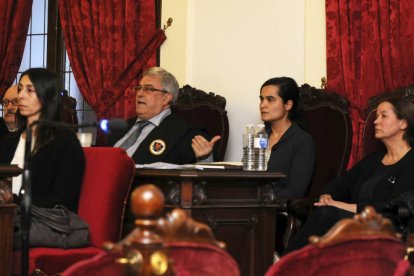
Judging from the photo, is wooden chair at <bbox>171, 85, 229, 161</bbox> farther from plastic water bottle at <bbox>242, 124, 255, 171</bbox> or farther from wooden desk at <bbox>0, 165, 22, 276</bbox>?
wooden desk at <bbox>0, 165, 22, 276</bbox>

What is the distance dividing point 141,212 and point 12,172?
7.10ft

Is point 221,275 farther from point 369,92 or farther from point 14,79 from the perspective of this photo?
point 14,79

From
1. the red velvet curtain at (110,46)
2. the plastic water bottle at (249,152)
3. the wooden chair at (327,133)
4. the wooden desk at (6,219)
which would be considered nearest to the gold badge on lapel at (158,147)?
the plastic water bottle at (249,152)

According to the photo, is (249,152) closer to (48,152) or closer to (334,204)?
(334,204)

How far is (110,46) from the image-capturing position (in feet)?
22.9

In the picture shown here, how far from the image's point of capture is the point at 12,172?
11.7 feet

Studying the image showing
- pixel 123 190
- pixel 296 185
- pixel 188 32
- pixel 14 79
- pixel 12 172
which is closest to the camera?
pixel 12 172

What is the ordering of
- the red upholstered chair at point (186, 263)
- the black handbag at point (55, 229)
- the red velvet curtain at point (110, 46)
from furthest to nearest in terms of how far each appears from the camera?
the red velvet curtain at point (110, 46) < the black handbag at point (55, 229) < the red upholstered chair at point (186, 263)

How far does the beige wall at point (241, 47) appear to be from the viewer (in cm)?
617

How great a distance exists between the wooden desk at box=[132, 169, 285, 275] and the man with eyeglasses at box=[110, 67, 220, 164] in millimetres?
737

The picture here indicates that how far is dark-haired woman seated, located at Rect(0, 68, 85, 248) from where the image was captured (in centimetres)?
402

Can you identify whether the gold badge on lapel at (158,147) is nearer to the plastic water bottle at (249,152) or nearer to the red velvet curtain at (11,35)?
the plastic water bottle at (249,152)

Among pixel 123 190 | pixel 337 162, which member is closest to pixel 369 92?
pixel 337 162

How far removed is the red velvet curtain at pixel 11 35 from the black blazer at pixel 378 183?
10.7ft
